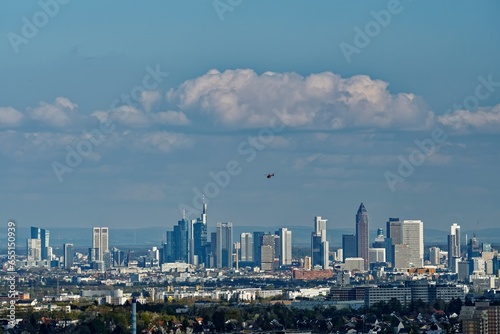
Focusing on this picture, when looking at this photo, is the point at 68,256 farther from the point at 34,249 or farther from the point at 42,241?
the point at 34,249

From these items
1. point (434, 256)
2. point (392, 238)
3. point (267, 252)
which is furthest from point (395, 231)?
point (267, 252)

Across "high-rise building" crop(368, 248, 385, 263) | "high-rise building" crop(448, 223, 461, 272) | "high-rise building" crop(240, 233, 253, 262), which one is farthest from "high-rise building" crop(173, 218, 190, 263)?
"high-rise building" crop(448, 223, 461, 272)

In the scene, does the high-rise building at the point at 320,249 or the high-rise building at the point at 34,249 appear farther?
the high-rise building at the point at 320,249

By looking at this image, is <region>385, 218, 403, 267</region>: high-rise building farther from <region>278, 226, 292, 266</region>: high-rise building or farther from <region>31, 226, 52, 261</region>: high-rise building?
<region>31, 226, 52, 261</region>: high-rise building

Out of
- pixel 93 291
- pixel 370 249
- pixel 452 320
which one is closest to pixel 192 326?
pixel 452 320

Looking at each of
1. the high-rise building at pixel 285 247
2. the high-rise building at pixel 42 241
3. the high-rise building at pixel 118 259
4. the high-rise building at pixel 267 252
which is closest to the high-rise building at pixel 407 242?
the high-rise building at pixel 285 247

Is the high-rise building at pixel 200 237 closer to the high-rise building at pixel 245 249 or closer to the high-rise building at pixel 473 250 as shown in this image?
the high-rise building at pixel 245 249
